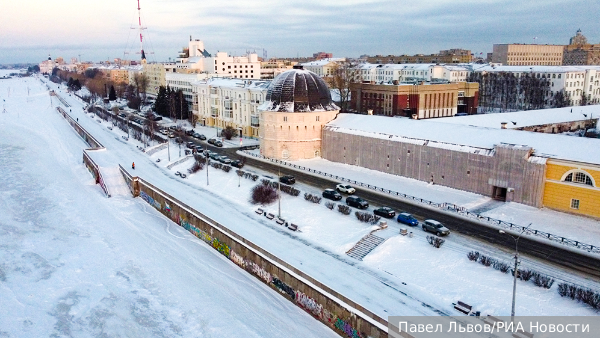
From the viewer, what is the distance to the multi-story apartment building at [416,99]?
241ft

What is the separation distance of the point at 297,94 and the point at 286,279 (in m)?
30.1

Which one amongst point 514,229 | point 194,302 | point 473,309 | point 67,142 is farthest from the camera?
point 67,142

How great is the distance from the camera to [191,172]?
47.5 meters

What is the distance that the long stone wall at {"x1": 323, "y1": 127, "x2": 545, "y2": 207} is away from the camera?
32781 mm

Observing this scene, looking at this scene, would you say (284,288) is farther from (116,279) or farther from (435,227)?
(116,279)

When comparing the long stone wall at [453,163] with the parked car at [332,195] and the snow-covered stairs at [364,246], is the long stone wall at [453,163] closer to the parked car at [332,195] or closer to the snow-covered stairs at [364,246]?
the parked car at [332,195]

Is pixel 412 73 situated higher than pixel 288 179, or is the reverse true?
pixel 412 73

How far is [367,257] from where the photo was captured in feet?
87.1

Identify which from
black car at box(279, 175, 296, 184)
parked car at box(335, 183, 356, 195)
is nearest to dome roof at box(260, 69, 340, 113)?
black car at box(279, 175, 296, 184)

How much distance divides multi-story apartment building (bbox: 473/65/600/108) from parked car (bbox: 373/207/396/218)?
69192mm

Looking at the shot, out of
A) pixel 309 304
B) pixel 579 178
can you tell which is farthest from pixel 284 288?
pixel 579 178

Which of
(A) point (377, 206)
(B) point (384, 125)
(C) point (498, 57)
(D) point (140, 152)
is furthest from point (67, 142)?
(C) point (498, 57)

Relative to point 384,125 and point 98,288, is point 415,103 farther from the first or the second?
point 98,288

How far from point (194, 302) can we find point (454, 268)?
536 inches
